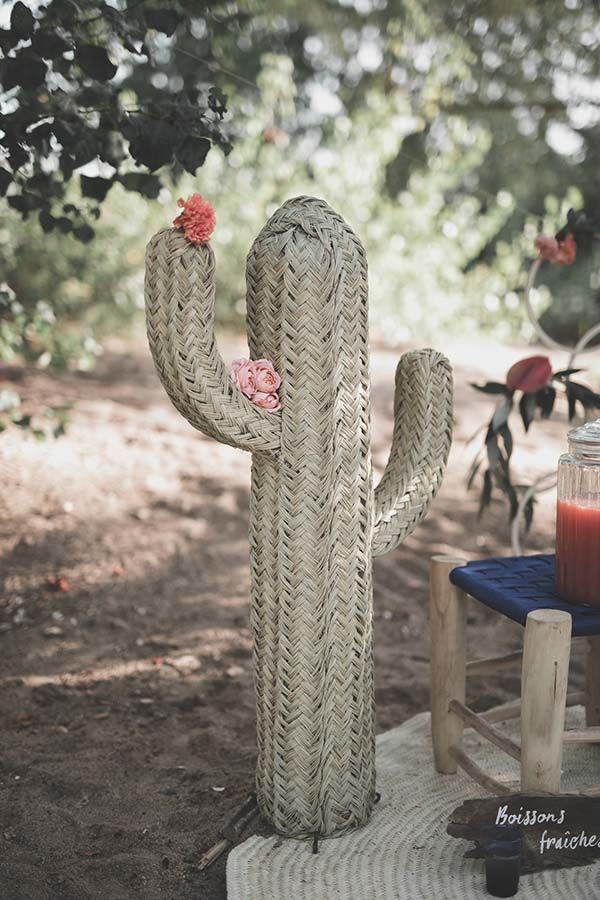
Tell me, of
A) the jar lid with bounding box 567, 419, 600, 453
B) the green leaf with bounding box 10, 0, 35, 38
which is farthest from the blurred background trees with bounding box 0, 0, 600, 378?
the jar lid with bounding box 567, 419, 600, 453

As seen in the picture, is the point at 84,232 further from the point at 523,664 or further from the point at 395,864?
the point at 395,864

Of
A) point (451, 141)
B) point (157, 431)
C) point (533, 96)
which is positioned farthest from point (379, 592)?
point (451, 141)

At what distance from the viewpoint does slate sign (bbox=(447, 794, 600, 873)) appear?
2068 mm

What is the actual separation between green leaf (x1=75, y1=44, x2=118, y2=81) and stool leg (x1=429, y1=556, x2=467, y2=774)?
1.48 m

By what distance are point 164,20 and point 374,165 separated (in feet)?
15.7

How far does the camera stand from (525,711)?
211 cm

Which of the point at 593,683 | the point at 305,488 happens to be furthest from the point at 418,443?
the point at 593,683

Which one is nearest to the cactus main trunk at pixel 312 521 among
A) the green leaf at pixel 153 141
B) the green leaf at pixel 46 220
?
the green leaf at pixel 153 141

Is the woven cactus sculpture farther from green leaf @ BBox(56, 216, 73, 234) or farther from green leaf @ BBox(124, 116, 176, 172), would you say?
green leaf @ BBox(56, 216, 73, 234)

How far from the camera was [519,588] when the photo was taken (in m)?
2.32

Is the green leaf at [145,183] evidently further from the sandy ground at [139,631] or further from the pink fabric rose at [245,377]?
the sandy ground at [139,631]

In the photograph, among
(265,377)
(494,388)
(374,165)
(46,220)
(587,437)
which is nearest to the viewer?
(265,377)

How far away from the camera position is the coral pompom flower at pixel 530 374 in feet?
10.4

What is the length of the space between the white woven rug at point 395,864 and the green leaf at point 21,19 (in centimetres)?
194
